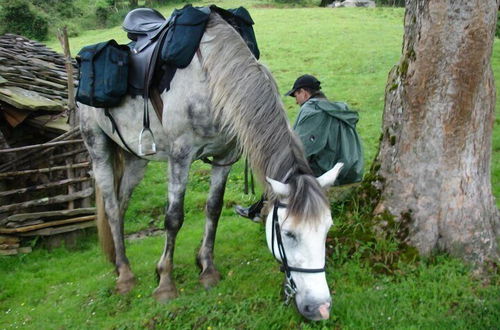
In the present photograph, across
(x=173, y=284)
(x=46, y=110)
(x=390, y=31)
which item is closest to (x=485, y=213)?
(x=173, y=284)

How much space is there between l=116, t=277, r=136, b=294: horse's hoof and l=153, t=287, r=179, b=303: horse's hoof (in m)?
0.55

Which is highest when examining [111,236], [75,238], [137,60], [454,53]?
[454,53]

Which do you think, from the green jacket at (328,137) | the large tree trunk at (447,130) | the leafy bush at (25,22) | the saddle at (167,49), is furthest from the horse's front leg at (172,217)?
the leafy bush at (25,22)

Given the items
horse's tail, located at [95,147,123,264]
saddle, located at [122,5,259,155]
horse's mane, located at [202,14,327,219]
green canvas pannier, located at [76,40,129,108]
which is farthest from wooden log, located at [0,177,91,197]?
horse's mane, located at [202,14,327,219]

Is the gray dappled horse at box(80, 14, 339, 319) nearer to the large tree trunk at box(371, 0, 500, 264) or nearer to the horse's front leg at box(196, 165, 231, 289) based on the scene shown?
the horse's front leg at box(196, 165, 231, 289)

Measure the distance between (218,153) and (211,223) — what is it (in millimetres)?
792

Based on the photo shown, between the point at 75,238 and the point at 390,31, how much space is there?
745 inches

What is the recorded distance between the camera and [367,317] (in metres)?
3.61

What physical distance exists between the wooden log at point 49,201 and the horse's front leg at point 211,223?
3335 mm

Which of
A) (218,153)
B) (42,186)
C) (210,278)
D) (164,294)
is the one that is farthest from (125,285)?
(42,186)

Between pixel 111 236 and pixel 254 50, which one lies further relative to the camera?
pixel 111 236

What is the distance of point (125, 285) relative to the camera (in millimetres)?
5031

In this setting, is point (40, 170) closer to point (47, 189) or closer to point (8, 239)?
point (47, 189)

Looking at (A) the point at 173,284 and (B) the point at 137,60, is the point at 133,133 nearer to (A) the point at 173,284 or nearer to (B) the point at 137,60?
(B) the point at 137,60
